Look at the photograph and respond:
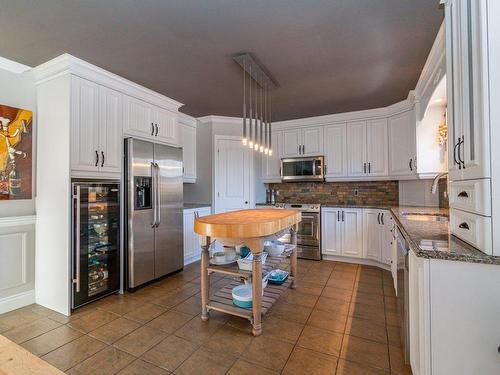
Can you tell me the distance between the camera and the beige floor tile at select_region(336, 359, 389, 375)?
1.71 meters

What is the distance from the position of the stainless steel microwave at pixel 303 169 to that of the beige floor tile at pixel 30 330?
12.2 feet

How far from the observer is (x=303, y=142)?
4.70 meters

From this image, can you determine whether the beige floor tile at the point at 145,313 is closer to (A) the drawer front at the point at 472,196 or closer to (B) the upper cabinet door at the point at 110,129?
(B) the upper cabinet door at the point at 110,129

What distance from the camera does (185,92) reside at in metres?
3.37

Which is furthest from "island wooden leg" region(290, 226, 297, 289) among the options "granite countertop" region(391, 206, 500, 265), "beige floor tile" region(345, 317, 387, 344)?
"granite countertop" region(391, 206, 500, 265)

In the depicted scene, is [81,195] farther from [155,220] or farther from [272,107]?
[272,107]

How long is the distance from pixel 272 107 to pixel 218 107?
2.75 ft

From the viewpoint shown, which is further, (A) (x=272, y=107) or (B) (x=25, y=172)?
(A) (x=272, y=107)

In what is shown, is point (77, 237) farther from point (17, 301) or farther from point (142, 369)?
point (142, 369)

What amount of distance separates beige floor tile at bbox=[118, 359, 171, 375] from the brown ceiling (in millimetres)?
2477

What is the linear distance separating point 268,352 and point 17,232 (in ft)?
8.87

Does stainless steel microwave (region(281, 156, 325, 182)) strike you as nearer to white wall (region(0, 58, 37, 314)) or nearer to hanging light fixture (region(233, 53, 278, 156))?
hanging light fixture (region(233, 53, 278, 156))

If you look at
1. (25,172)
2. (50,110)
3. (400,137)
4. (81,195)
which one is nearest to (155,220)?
(81,195)

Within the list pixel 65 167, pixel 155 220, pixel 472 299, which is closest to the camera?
pixel 472 299
